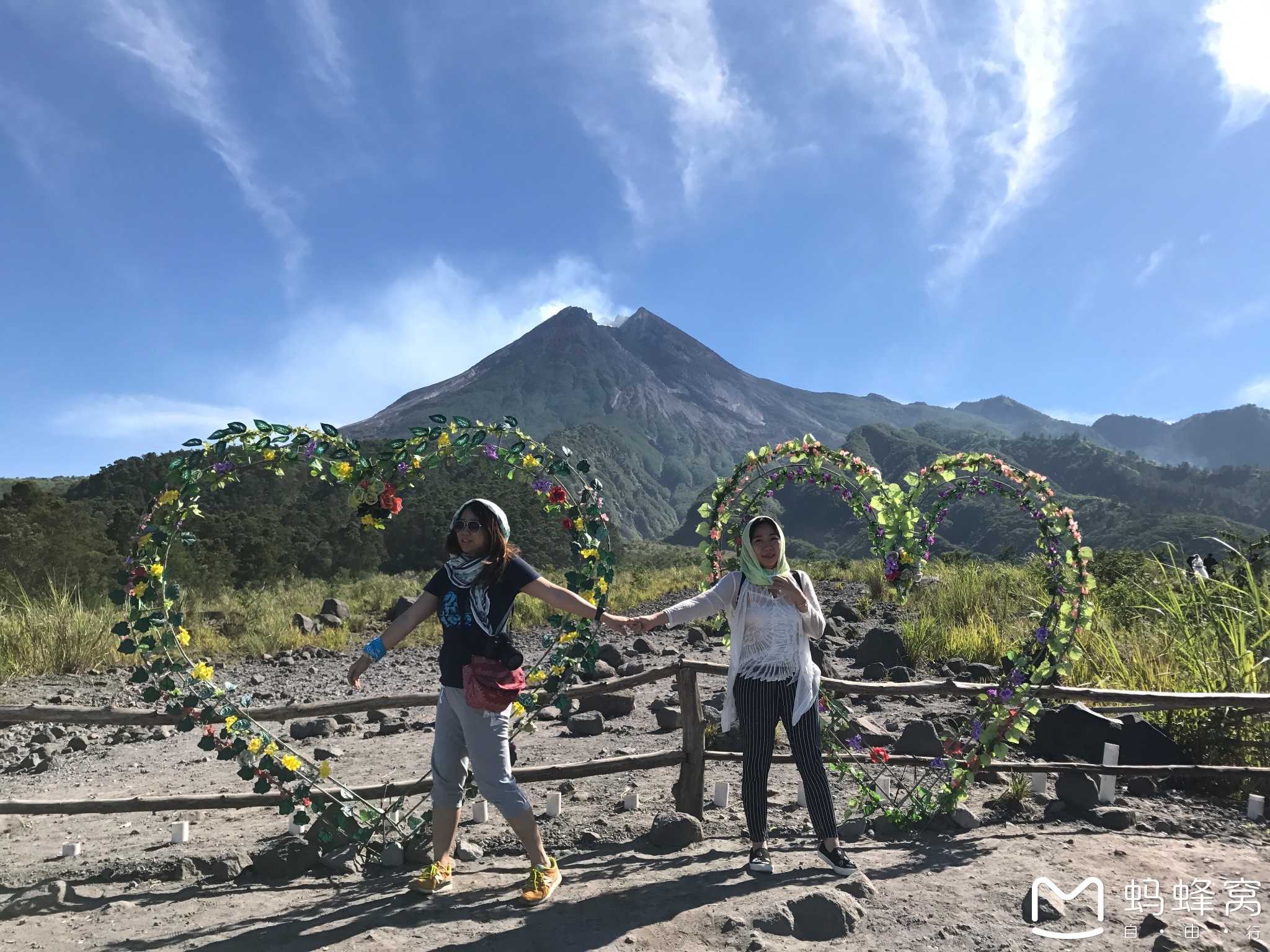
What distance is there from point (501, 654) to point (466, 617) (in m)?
0.20

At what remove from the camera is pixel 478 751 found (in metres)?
2.83

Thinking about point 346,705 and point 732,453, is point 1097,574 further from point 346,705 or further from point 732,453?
point 732,453

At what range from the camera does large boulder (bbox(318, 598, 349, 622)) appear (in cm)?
1340

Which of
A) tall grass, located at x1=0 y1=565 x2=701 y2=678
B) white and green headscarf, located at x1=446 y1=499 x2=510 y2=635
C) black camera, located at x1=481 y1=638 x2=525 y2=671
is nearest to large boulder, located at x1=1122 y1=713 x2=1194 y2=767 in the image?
black camera, located at x1=481 y1=638 x2=525 y2=671

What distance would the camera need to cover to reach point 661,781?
4.84m

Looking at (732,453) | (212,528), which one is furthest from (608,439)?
(212,528)

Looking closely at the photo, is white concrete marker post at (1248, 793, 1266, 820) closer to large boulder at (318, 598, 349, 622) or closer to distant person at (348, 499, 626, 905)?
distant person at (348, 499, 626, 905)

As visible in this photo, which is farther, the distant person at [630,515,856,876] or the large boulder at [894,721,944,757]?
the large boulder at [894,721,944,757]

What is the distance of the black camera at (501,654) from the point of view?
2811mm

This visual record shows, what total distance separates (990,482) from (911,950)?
265 centimetres

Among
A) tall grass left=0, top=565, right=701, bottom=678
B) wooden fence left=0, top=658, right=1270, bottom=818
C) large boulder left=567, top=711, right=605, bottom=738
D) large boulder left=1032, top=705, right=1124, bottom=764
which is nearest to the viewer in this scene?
wooden fence left=0, top=658, right=1270, bottom=818

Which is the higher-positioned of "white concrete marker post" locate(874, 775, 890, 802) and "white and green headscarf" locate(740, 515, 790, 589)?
"white and green headscarf" locate(740, 515, 790, 589)

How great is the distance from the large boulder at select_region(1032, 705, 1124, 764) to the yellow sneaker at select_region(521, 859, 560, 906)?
11.9ft

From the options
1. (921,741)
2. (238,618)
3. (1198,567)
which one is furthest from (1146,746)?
(238,618)
